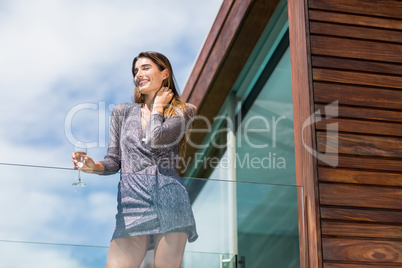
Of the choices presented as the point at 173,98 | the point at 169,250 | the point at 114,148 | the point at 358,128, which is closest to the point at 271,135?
the point at 358,128

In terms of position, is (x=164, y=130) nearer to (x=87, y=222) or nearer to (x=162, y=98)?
(x=162, y=98)

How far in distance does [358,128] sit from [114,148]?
4.82 feet

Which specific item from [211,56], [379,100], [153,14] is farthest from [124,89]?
[379,100]

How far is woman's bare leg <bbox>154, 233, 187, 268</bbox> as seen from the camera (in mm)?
3117

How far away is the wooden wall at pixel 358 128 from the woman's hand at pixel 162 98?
0.91 m

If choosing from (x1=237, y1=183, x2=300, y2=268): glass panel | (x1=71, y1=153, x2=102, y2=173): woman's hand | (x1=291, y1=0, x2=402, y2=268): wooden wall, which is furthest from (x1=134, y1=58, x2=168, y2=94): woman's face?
(x1=291, y1=0, x2=402, y2=268): wooden wall

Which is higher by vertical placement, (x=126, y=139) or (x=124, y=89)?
(x=124, y=89)

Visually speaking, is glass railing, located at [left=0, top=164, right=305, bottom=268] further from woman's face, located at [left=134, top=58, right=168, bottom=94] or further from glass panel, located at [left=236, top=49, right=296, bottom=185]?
glass panel, located at [left=236, top=49, right=296, bottom=185]

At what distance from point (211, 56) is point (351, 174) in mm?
3006

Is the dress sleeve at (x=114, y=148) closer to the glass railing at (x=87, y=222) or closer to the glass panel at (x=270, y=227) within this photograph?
the glass railing at (x=87, y=222)

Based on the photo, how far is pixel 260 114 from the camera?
6082 mm

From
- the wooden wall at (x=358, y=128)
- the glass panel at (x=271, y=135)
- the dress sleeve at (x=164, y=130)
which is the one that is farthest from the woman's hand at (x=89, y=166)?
the glass panel at (x=271, y=135)

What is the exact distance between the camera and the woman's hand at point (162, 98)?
3.36 m

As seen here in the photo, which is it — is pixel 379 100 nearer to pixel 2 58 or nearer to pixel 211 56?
pixel 211 56
